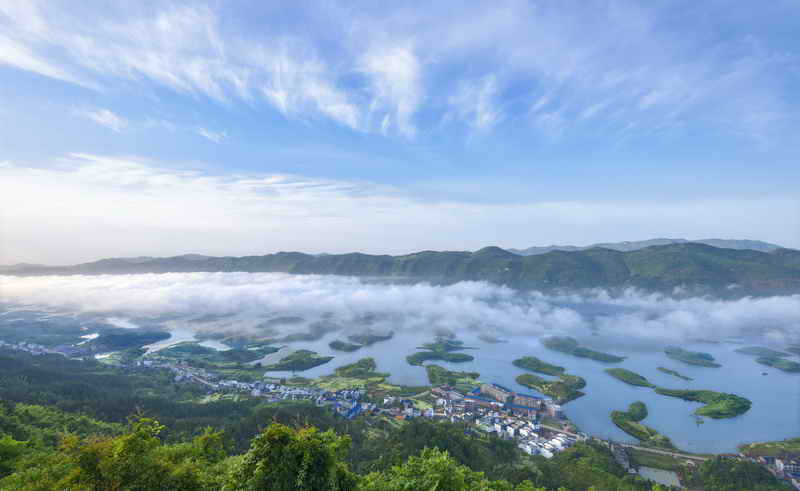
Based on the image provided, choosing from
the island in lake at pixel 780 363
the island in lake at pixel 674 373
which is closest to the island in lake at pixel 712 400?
the island in lake at pixel 674 373

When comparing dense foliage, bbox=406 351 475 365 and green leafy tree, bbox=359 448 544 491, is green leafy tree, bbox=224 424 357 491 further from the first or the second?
dense foliage, bbox=406 351 475 365

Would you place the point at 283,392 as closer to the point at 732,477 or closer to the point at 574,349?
the point at 732,477

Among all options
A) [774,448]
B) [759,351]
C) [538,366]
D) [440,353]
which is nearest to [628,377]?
[538,366]

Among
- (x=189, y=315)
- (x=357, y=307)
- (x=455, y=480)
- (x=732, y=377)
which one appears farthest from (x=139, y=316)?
(x=732, y=377)

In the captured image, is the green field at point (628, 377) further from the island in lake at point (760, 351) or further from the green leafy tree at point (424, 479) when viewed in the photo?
the green leafy tree at point (424, 479)

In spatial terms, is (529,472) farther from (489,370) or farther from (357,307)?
(357,307)

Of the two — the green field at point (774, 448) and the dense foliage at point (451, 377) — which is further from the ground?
the green field at point (774, 448)
